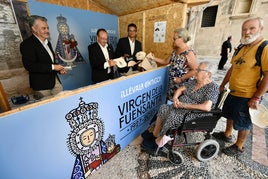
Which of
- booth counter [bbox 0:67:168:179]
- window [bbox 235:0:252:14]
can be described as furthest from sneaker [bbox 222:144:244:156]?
window [bbox 235:0:252:14]

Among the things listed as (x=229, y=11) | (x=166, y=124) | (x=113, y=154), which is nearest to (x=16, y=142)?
(x=113, y=154)

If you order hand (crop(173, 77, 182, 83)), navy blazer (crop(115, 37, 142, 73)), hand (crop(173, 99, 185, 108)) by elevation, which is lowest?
hand (crop(173, 99, 185, 108))

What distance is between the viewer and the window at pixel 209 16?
9.88 m

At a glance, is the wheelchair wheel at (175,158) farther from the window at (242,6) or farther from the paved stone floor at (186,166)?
the window at (242,6)

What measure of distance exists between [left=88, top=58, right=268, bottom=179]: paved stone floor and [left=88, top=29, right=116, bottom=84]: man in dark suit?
1144 mm

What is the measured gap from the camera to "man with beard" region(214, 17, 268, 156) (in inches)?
50.6

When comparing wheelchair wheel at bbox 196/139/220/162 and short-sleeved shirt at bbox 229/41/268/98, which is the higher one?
short-sleeved shirt at bbox 229/41/268/98

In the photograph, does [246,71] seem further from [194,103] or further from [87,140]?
[87,140]

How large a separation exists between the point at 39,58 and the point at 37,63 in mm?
72

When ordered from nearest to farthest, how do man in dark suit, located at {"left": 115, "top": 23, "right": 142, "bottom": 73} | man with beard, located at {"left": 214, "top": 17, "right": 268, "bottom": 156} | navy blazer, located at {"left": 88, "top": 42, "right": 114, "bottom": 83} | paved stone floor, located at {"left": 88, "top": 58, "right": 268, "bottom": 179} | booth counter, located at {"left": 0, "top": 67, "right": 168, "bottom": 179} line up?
booth counter, located at {"left": 0, "top": 67, "right": 168, "bottom": 179}
man with beard, located at {"left": 214, "top": 17, "right": 268, "bottom": 156}
paved stone floor, located at {"left": 88, "top": 58, "right": 268, "bottom": 179}
navy blazer, located at {"left": 88, "top": 42, "right": 114, "bottom": 83}
man in dark suit, located at {"left": 115, "top": 23, "right": 142, "bottom": 73}

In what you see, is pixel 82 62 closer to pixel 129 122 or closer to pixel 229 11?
pixel 129 122

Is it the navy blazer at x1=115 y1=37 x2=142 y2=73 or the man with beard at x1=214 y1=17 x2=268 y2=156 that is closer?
the man with beard at x1=214 y1=17 x2=268 y2=156

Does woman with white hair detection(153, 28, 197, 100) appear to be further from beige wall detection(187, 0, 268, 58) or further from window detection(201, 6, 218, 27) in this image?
window detection(201, 6, 218, 27)

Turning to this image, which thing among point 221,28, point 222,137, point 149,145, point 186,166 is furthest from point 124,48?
point 221,28
